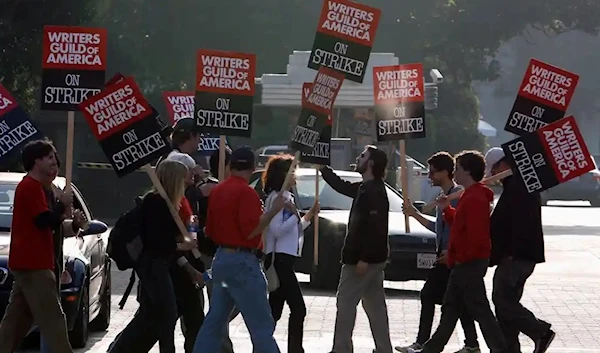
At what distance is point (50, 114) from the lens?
34500mm

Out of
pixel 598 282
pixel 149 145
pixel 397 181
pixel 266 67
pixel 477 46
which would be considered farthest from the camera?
pixel 477 46

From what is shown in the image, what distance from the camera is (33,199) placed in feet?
29.8

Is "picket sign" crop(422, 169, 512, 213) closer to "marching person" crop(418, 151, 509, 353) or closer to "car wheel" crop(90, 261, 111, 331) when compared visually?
"marching person" crop(418, 151, 509, 353)

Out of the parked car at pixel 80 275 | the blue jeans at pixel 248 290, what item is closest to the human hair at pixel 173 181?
the blue jeans at pixel 248 290

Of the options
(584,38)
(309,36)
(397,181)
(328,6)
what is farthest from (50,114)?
(584,38)

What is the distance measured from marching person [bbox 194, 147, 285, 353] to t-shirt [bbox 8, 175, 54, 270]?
1076mm

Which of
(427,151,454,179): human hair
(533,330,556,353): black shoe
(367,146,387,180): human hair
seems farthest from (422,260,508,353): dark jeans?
(427,151,454,179): human hair

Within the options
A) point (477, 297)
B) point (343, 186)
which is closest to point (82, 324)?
point (343, 186)

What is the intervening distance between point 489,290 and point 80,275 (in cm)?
721

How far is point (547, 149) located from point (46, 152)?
3921mm

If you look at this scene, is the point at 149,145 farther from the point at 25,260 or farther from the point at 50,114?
the point at 50,114

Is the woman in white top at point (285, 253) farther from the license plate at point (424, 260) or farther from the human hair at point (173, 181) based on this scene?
the license plate at point (424, 260)

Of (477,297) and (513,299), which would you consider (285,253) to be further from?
(513,299)

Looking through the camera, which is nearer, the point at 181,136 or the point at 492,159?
→ the point at 181,136
